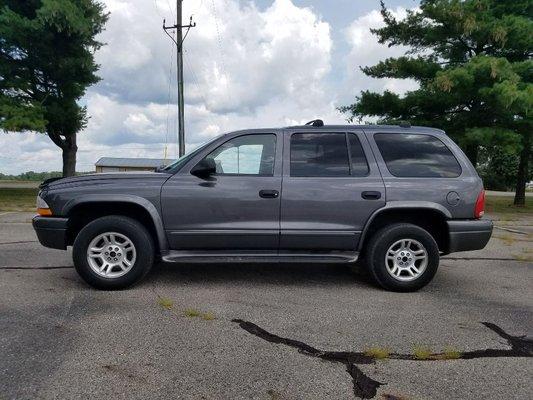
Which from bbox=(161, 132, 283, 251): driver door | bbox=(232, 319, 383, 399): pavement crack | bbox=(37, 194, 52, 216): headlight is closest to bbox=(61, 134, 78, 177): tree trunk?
bbox=(37, 194, 52, 216): headlight

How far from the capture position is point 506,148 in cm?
1472

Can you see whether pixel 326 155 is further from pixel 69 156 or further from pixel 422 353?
pixel 69 156

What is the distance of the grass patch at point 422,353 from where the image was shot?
10.5 feet

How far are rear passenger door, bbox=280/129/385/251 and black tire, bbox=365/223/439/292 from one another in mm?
237

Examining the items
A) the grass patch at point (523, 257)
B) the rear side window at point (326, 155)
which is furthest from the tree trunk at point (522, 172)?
the rear side window at point (326, 155)

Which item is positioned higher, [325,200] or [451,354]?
[325,200]

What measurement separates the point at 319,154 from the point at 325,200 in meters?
0.56

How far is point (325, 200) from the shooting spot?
4875 mm

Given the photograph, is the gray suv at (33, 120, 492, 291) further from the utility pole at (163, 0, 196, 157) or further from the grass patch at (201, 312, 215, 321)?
the utility pole at (163, 0, 196, 157)

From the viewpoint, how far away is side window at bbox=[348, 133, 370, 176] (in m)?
5.02

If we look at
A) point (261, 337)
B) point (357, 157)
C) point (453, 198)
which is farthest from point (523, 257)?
point (261, 337)

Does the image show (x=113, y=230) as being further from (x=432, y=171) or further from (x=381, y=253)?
(x=432, y=171)

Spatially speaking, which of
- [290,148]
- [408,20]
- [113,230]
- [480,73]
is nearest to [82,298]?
[113,230]

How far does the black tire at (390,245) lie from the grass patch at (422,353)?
159 cm
